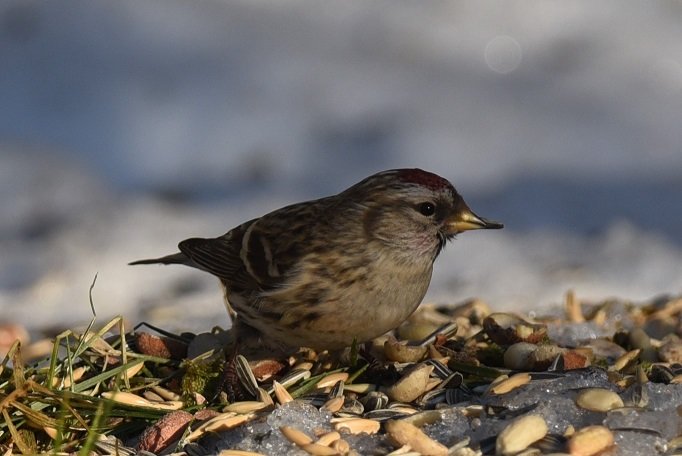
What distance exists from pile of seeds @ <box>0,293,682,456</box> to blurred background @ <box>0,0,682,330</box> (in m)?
3.05

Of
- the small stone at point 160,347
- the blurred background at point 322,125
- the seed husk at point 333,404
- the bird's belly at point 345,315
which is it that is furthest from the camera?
the blurred background at point 322,125

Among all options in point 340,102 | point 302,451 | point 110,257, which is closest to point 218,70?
point 340,102

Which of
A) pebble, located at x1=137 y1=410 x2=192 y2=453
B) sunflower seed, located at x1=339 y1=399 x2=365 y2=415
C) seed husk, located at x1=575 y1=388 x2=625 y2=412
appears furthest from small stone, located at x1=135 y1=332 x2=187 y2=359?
seed husk, located at x1=575 y1=388 x2=625 y2=412

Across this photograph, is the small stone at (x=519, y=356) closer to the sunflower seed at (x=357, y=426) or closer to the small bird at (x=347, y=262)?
the small bird at (x=347, y=262)

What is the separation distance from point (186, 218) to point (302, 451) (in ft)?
17.1

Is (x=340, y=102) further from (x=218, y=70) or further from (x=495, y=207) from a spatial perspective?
(x=495, y=207)

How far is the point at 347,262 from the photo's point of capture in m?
3.52

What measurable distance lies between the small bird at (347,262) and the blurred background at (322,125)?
3010 millimetres

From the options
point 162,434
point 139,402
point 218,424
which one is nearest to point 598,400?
point 218,424

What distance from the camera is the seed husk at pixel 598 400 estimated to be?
2850 millimetres

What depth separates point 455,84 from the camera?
30.6ft

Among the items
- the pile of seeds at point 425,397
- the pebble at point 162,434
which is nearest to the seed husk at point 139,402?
the pile of seeds at point 425,397

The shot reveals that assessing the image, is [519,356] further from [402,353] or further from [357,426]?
[357,426]

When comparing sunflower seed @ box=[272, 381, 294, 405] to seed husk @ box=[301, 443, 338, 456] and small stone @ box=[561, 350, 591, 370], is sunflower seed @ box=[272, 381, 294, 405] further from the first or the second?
small stone @ box=[561, 350, 591, 370]
